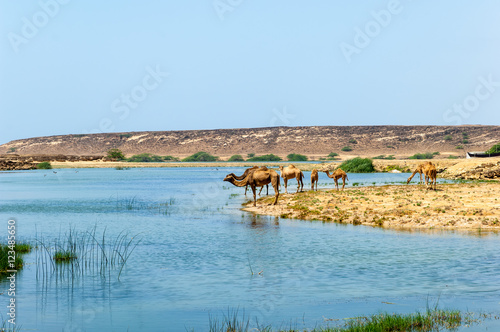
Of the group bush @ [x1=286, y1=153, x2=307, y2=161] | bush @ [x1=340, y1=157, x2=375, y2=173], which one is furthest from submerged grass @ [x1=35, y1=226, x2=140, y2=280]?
bush @ [x1=286, y1=153, x2=307, y2=161]

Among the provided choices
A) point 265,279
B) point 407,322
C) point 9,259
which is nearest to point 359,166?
point 265,279

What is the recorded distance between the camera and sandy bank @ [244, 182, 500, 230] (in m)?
20.7

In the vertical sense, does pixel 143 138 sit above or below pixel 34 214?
above

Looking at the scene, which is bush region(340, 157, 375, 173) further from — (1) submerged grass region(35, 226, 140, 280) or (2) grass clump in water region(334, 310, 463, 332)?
(2) grass clump in water region(334, 310, 463, 332)

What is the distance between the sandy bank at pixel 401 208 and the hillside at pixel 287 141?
107373 millimetres

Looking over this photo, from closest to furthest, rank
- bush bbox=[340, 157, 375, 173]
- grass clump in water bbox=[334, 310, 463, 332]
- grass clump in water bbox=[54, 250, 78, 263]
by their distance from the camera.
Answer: grass clump in water bbox=[334, 310, 463, 332]
grass clump in water bbox=[54, 250, 78, 263]
bush bbox=[340, 157, 375, 173]

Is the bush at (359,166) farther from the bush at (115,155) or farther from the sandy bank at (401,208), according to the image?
the bush at (115,155)

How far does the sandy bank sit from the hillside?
107m

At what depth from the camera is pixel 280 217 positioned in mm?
24188

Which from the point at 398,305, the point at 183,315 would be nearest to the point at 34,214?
the point at 183,315

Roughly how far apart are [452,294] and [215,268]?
5.70 m

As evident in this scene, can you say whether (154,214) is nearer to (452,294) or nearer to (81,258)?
(81,258)

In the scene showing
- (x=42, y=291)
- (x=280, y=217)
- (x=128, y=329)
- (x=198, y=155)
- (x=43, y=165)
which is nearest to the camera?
(x=128, y=329)

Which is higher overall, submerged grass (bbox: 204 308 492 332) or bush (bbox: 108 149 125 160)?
bush (bbox: 108 149 125 160)
